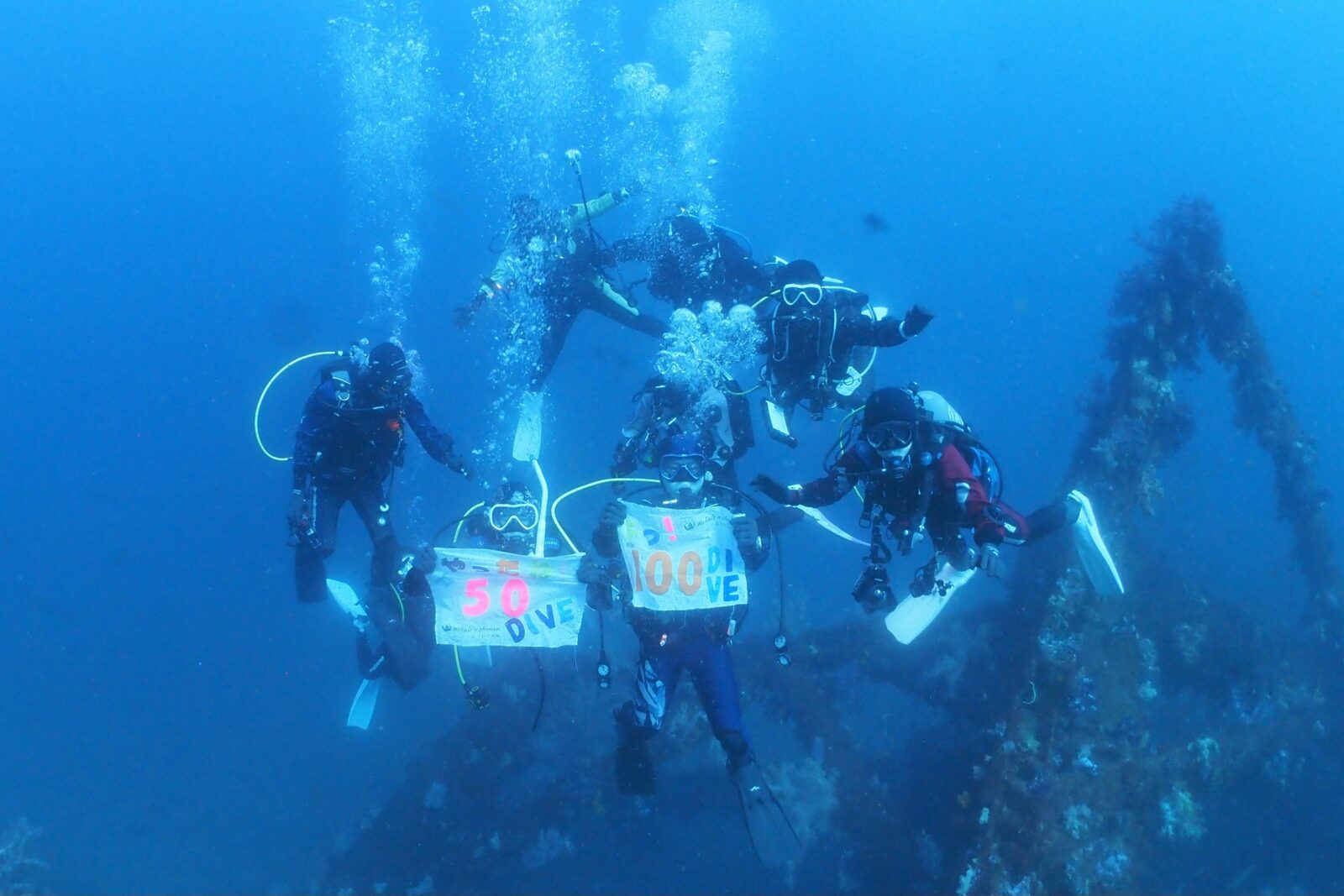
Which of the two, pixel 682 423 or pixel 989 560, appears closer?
Answer: pixel 989 560

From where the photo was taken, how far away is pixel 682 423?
10148 mm

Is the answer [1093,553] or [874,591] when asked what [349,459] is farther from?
[1093,553]

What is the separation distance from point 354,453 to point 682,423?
15.2 feet

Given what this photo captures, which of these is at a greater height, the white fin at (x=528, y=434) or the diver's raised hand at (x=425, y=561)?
the diver's raised hand at (x=425, y=561)

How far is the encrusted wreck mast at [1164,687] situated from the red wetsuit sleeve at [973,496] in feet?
19.5

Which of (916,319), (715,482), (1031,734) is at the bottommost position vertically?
(1031,734)

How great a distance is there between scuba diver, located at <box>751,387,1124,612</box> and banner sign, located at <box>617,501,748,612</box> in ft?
2.58

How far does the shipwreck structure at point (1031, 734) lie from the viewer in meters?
11.4

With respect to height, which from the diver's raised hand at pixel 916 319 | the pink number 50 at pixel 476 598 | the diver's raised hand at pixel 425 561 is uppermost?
the diver's raised hand at pixel 916 319

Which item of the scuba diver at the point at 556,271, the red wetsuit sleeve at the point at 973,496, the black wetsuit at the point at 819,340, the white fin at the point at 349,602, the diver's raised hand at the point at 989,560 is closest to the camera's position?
the diver's raised hand at the point at 989,560

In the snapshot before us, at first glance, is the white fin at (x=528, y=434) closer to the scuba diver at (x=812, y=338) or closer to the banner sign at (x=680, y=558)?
the banner sign at (x=680, y=558)

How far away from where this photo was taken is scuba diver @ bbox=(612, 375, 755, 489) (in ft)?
31.4

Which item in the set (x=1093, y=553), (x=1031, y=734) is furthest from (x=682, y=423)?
(x=1031, y=734)

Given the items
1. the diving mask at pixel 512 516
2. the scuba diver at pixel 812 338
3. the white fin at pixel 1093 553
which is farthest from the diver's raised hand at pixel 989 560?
the diving mask at pixel 512 516
